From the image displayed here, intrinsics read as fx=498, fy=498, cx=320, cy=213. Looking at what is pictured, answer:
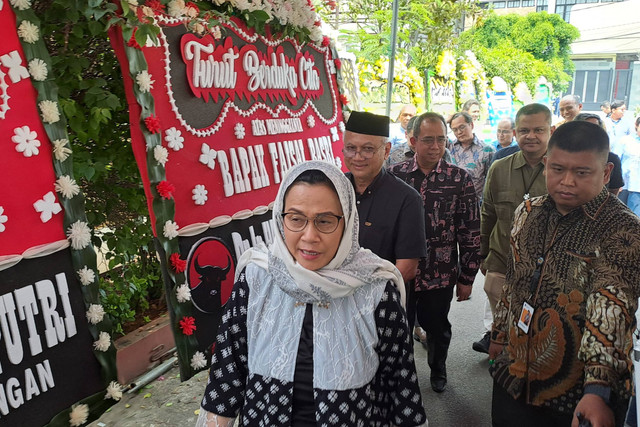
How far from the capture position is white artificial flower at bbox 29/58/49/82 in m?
1.83

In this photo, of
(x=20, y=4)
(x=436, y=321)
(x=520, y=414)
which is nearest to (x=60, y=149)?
(x=20, y=4)

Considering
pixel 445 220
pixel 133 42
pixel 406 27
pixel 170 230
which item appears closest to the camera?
pixel 133 42

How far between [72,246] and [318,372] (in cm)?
115

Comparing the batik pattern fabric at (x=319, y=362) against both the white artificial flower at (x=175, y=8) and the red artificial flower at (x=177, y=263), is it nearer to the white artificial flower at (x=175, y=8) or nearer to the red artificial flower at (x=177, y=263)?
the red artificial flower at (x=177, y=263)

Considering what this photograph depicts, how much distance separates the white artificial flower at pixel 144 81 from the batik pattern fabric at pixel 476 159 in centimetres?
385

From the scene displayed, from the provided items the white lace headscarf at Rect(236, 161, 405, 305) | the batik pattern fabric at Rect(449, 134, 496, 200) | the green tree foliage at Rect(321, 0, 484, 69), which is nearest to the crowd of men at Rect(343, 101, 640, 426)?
the white lace headscarf at Rect(236, 161, 405, 305)

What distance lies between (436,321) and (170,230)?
2.05 metres

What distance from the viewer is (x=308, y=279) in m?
1.46

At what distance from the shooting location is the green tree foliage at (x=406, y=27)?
370 inches

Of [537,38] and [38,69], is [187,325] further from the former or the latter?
[537,38]

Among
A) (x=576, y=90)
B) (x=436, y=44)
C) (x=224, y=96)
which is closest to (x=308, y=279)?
(x=224, y=96)

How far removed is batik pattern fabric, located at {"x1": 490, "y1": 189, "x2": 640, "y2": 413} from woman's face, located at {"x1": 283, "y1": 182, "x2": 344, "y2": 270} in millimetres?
A: 883

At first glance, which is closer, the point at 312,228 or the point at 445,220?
the point at 312,228

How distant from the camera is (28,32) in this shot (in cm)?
181
